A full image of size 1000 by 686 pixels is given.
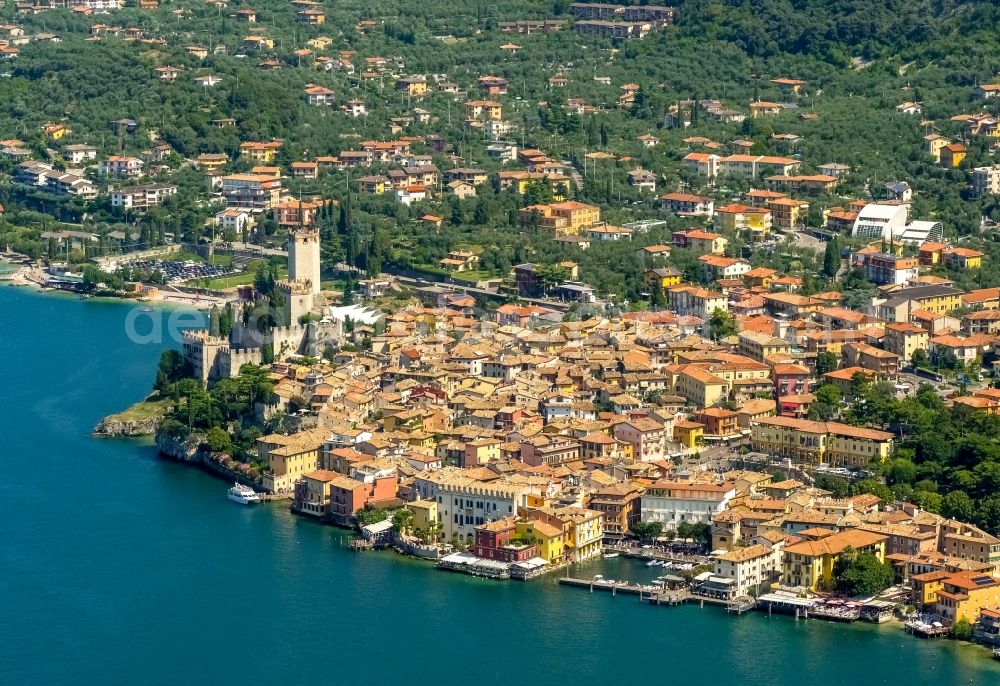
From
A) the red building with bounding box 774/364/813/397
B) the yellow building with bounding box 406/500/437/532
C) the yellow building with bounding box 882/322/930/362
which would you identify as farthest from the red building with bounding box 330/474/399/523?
the yellow building with bounding box 882/322/930/362

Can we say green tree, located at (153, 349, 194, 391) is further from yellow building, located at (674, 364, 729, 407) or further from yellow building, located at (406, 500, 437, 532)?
yellow building, located at (674, 364, 729, 407)

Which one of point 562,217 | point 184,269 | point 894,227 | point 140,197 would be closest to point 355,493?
point 562,217

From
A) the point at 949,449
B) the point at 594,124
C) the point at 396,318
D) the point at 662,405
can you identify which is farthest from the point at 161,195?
the point at 949,449

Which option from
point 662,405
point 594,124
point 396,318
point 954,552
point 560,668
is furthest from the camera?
point 594,124

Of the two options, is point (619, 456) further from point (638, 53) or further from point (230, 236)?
point (638, 53)

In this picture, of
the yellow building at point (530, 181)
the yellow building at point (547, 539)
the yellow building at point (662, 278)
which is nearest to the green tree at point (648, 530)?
the yellow building at point (547, 539)

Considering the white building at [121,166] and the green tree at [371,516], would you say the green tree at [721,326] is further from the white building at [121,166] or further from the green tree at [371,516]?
the white building at [121,166]
